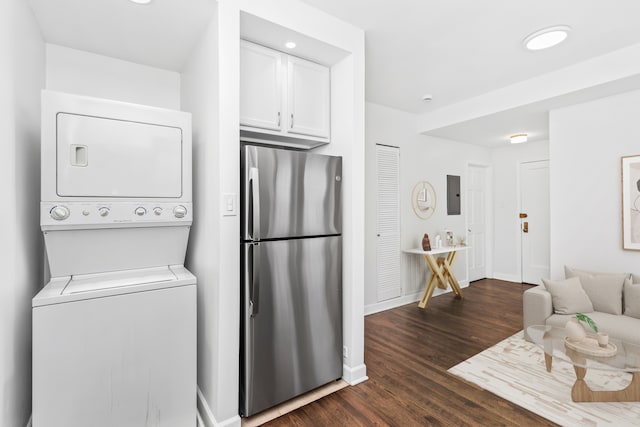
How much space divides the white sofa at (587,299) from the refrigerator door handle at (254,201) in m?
2.68

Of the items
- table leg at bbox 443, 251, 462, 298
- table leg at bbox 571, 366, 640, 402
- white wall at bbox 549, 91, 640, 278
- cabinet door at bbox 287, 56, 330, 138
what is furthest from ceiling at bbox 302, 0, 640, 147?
table leg at bbox 571, 366, 640, 402

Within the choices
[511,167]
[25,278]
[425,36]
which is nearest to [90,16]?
[25,278]

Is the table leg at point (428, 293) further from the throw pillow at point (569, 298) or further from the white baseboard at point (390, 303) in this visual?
the throw pillow at point (569, 298)

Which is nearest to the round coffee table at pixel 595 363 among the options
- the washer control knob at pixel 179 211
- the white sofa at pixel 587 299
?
the white sofa at pixel 587 299

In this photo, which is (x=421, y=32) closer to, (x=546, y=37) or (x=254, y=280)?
(x=546, y=37)

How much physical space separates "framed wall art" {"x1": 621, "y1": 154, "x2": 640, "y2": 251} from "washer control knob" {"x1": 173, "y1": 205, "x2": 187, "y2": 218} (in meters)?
4.03

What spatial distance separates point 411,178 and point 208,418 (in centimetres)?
365

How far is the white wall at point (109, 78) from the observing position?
2.22 metres

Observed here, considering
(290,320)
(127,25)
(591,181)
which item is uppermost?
(127,25)

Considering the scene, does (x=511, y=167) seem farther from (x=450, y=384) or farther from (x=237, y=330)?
(x=237, y=330)

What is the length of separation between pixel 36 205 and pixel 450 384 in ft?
9.99

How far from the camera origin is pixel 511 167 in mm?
5500

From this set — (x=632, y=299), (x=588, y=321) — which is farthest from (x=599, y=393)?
(x=632, y=299)

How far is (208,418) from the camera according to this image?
186 cm
